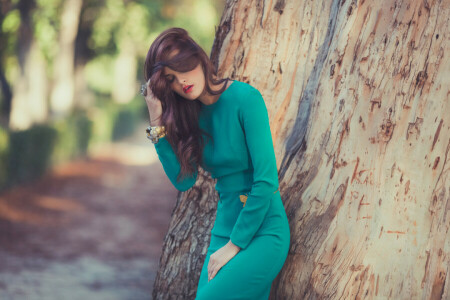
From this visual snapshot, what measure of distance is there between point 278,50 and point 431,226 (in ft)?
4.57

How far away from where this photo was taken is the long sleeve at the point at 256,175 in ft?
8.73

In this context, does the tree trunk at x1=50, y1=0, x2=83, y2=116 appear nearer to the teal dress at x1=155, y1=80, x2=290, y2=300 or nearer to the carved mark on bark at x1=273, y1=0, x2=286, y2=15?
the carved mark on bark at x1=273, y1=0, x2=286, y2=15

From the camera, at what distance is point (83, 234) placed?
962 cm

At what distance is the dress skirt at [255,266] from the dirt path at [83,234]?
13.2 feet

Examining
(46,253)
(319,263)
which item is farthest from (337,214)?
(46,253)

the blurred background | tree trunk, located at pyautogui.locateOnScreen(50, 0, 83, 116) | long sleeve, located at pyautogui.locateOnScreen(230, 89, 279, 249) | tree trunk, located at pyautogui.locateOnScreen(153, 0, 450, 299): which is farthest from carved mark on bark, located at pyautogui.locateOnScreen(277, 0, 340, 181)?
tree trunk, located at pyautogui.locateOnScreen(50, 0, 83, 116)

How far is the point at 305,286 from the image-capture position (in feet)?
10.3

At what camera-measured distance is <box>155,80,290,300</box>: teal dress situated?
106 inches

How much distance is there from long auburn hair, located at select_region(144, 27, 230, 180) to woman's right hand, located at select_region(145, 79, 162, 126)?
0.9 inches

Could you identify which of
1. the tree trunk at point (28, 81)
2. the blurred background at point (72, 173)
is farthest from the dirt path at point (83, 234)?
the tree trunk at point (28, 81)

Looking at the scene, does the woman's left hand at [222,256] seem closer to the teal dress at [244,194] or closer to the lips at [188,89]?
the teal dress at [244,194]

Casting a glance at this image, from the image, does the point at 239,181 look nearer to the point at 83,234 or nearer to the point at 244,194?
the point at 244,194

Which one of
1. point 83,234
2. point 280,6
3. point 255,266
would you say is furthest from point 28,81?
point 255,266

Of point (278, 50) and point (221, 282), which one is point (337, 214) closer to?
point (221, 282)
